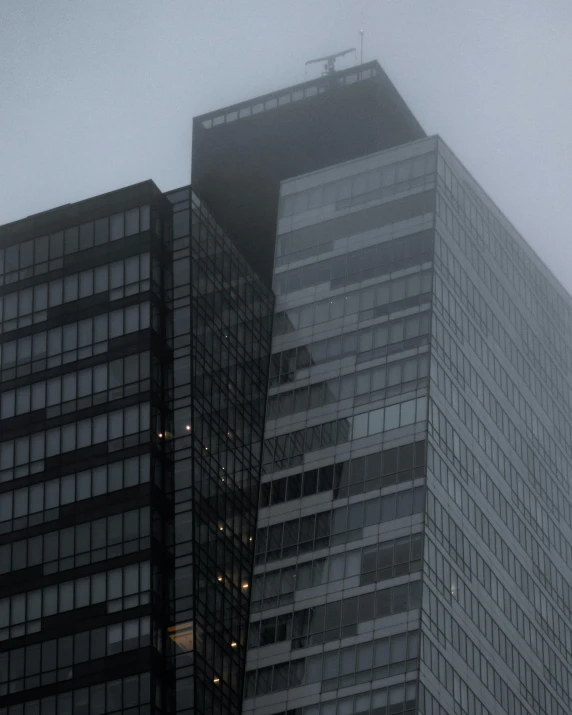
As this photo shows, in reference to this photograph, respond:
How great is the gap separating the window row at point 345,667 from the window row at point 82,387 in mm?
21817

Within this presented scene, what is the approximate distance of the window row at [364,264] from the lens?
149m

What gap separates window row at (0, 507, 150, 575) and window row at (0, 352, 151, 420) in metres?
9.61

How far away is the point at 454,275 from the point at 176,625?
3979 centimetres

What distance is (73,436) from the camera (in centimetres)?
13688

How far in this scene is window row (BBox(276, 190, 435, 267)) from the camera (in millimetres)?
152125

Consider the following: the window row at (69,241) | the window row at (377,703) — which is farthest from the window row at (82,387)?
the window row at (377,703)

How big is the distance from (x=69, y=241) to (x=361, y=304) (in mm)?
22418

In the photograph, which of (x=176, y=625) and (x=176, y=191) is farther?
(x=176, y=191)

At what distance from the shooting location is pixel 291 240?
511 ft

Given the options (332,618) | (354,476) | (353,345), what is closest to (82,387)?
(354,476)

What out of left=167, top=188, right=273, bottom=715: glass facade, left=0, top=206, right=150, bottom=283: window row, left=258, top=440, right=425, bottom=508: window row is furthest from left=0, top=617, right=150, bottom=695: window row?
left=0, top=206, right=150, bottom=283: window row

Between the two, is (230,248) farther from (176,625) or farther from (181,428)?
(176,625)

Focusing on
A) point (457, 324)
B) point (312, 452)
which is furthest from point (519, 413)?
point (312, 452)

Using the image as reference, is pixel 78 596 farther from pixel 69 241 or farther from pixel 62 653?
pixel 69 241
